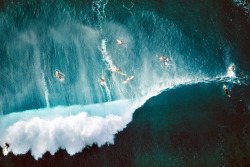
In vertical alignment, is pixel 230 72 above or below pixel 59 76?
below

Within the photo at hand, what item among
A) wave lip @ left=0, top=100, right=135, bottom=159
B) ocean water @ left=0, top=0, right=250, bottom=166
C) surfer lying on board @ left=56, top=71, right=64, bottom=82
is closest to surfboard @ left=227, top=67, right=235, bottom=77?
ocean water @ left=0, top=0, right=250, bottom=166

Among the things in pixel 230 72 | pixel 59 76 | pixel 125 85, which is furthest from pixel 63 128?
pixel 230 72

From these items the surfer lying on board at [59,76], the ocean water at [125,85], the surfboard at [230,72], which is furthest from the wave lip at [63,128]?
the surfboard at [230,72]

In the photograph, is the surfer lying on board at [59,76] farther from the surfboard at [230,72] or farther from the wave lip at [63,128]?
the surfboard at [230,72]

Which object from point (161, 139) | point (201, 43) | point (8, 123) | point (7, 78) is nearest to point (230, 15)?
point (201, 43)

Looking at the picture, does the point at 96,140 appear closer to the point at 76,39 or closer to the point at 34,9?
the point at 76,39

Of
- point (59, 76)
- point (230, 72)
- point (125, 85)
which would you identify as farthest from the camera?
point (230, 72)

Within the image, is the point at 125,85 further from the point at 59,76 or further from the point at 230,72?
the point at 230,72
